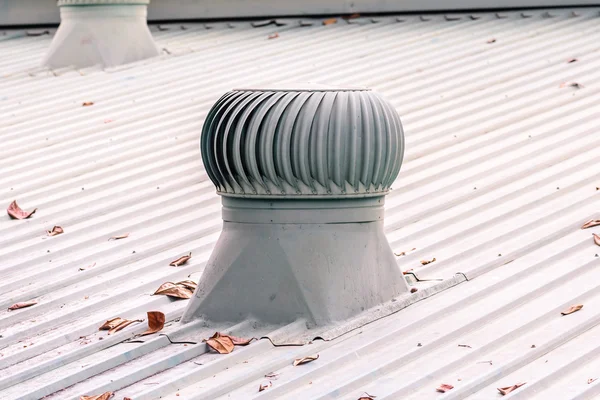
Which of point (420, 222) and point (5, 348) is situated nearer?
point (5, 348)

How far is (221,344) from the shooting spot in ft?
13.0

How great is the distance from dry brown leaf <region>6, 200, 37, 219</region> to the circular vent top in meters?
1.85

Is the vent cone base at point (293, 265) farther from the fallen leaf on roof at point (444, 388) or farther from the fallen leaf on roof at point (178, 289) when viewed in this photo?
the fallen leaf on roof at point (444, 388)

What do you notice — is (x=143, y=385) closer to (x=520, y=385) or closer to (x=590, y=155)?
(x=520, y=385)

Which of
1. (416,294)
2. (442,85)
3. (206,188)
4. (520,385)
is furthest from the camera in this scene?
(442,85)

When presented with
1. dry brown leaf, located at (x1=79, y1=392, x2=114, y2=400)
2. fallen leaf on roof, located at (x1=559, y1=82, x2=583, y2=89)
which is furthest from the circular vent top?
fallen leaf on roof, located at (x1=559, y1=82, x2=583, y2=89)

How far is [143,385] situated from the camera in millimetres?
3684

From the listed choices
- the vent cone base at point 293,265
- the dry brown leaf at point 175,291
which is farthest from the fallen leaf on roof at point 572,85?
the dry brown leaf at point 175,291

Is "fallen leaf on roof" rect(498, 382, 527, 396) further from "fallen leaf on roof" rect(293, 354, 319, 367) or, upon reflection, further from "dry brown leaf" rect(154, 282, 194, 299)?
"dry brown leaf" rect(154, 282, 194, 299)

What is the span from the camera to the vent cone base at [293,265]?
4.12 meters

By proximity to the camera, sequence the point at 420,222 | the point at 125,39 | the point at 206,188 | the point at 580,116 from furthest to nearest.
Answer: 1. the point at 125,39
2. the point at 580,116
3. the point at 206,188
4. the point at 420,222

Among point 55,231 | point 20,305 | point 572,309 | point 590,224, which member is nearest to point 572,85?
point 590,224

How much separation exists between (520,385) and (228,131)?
56.6 inches

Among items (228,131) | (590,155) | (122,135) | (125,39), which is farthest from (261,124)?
(125,39)
